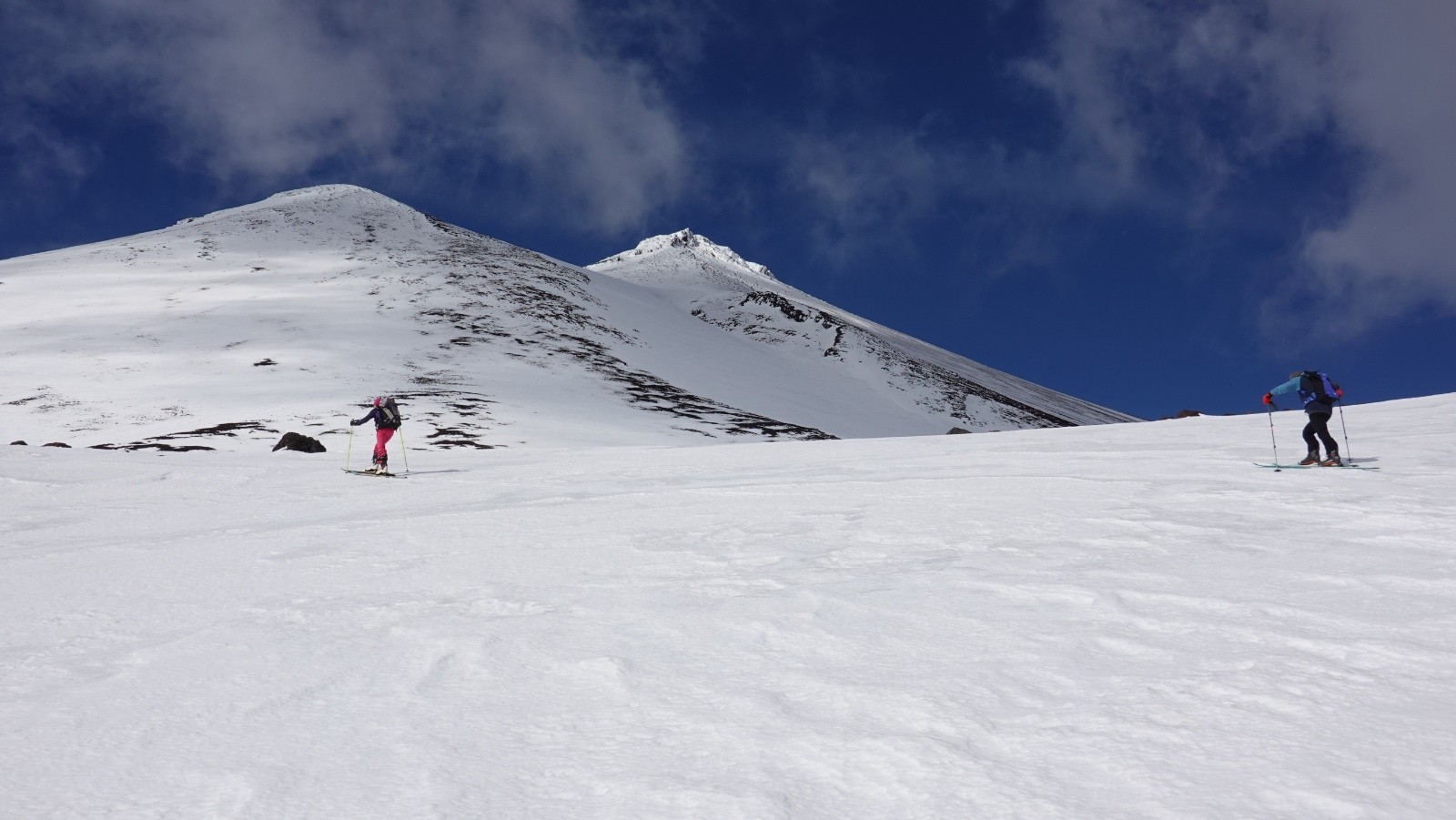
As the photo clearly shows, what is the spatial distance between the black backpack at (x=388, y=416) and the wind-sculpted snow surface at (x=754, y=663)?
8247 millimetres

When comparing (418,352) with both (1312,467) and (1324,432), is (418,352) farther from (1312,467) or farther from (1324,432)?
(1312,467)

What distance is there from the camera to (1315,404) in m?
13.2

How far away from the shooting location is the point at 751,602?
18.2 feet

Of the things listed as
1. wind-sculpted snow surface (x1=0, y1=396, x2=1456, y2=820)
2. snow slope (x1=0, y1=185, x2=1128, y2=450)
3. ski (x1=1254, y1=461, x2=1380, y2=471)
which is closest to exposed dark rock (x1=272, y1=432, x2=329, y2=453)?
snow slope (x1=0, y1=185, x2=1128, y2=450)

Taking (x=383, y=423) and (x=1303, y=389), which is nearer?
(x=1303, y=389)

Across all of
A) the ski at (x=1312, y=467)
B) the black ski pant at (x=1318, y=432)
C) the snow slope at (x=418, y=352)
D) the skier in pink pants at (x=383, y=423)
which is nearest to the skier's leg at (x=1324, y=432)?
the black ski pant at (x=1318, y=432)

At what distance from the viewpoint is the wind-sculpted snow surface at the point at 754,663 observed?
302 centimetres

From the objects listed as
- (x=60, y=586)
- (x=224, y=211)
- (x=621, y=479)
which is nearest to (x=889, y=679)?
(x=60, y=586)

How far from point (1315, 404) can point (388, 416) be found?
17.6 metres

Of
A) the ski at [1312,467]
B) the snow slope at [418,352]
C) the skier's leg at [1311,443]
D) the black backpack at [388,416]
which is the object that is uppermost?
the snow slope at [418,352]

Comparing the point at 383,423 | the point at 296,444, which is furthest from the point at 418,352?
the point at 383,423

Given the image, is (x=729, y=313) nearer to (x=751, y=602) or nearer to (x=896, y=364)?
(x=896, y=364)

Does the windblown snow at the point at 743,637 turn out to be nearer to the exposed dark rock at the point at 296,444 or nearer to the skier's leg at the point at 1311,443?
the skier's leg at the point at 1311,443

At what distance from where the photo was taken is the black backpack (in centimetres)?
1780
